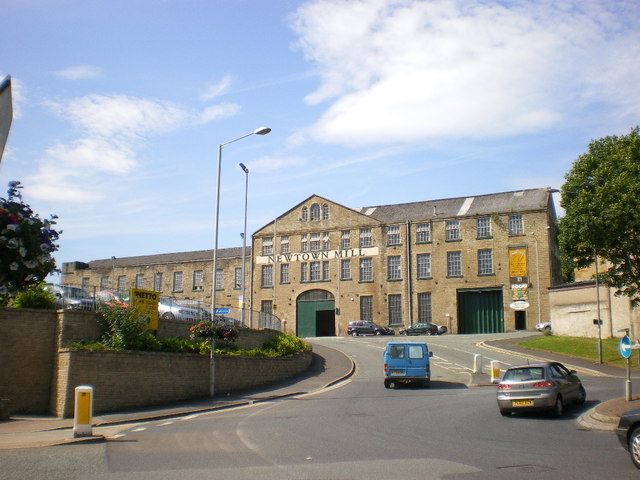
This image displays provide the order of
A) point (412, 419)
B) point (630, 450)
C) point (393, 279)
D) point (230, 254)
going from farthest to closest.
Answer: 1. point (230, 254)
2. point (393, 279)
3. point (412, 419)
4. point (630, 450)

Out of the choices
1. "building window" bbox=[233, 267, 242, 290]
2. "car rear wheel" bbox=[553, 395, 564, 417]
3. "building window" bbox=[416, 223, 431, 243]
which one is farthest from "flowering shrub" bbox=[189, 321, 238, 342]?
"building window" bbox=[233, 267, 242, 290]

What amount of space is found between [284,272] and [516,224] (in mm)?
23390

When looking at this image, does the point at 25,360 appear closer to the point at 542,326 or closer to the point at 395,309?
the point at 542,326

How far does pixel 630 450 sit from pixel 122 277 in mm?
74072

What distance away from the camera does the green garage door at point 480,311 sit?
6000 centimetres

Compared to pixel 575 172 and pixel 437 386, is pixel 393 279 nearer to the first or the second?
pixel 575 172

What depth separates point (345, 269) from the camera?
66.6m

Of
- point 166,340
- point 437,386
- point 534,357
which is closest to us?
point 166,340

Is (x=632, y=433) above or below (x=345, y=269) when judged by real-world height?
below

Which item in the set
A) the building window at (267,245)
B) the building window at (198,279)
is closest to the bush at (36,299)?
the building window at (267,245)

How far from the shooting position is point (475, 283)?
61.4 meters

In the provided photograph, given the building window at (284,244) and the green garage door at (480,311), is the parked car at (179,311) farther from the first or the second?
the building window at (284,244)

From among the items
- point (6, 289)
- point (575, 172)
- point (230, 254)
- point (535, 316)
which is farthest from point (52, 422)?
point (230, 254)

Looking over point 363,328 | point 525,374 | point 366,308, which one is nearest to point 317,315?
point 366,308
